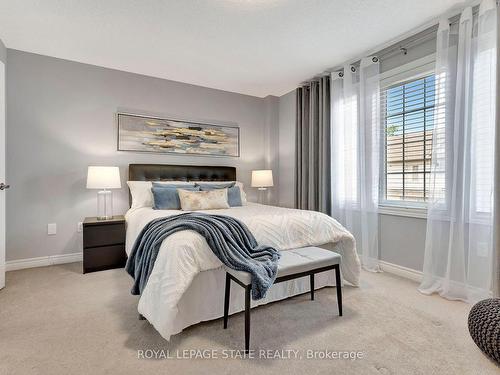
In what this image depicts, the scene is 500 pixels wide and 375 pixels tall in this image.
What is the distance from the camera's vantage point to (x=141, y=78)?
3789 mm

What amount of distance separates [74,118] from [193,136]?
5.08ft

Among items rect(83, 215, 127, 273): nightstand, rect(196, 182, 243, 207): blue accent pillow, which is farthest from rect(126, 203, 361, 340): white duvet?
rect(196, 182, 243, 207): blue accent pillow

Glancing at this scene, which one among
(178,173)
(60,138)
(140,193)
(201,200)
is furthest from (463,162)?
(60,138)

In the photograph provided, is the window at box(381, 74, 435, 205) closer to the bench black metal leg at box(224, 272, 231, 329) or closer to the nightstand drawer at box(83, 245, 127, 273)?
the bench black metal leg at box(224, 272, 231, 329)

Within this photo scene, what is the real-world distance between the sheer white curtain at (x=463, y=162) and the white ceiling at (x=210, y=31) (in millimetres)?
393

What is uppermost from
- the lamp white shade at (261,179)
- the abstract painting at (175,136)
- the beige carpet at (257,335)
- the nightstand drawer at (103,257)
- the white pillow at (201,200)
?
the abstract painting at (175,136)

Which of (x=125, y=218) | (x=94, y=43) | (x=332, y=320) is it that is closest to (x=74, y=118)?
(x=94, y=43)

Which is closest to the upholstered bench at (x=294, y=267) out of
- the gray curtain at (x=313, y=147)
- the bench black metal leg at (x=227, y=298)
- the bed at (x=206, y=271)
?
the bench black metal leg at (x=227, y=298)

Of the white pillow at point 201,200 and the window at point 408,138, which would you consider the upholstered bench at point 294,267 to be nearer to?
the white pillow at point 201,200

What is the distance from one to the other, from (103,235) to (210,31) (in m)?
2.50

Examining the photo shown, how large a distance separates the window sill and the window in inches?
4.1

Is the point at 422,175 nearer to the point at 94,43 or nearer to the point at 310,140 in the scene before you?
the point at 310,140

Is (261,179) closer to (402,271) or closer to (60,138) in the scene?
(402,271)

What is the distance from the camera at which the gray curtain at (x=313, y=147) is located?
3709 millimetres
